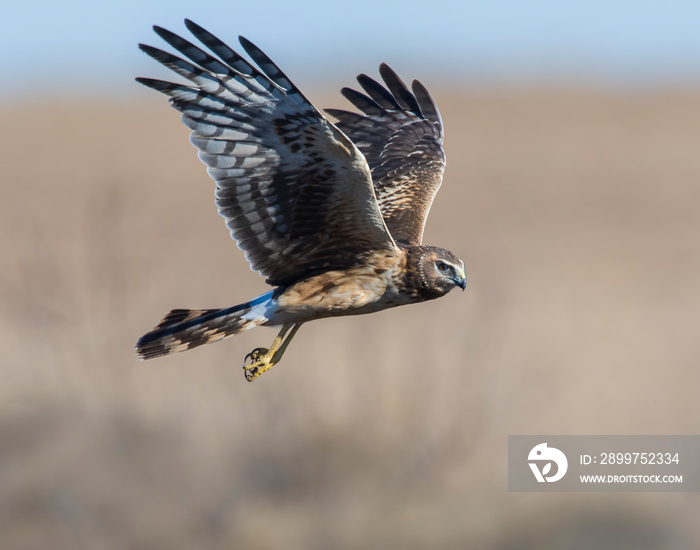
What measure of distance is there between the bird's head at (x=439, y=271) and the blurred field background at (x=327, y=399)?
3.83 m

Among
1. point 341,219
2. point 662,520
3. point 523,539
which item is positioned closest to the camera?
point 341,219

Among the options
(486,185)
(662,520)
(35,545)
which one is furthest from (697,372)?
(486,185)

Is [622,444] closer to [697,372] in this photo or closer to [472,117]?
[697,372]

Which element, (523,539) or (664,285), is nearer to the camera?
(523,539)

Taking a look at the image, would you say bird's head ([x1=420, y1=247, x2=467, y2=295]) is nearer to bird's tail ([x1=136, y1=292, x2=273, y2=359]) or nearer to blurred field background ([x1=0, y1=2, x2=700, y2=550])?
bird's tail ([x1=136, y1=292, x2=273, y2=359])

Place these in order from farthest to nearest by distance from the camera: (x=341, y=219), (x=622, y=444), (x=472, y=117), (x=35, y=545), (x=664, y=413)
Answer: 1. (x=472, y=117)
2. (x=664, y=413)
3. (x=622, y=444)
4. (x=35, y=545)
5. (x=341, y=219)

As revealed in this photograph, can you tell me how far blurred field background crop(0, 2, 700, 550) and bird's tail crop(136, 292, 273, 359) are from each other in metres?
2.89

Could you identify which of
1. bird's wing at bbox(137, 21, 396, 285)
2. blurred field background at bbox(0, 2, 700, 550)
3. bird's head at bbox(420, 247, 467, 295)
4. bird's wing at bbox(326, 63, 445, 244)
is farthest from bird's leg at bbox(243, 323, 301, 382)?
blurred field background at bbox(0, 2, 700, 550)

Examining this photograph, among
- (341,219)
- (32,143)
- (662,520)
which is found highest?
(32,143)

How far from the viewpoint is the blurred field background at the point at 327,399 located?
9906 millimetres

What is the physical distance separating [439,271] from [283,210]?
39.8 inches

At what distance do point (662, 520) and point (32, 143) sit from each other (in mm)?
26274

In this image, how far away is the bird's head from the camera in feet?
19.0

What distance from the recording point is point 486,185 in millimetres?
25641
